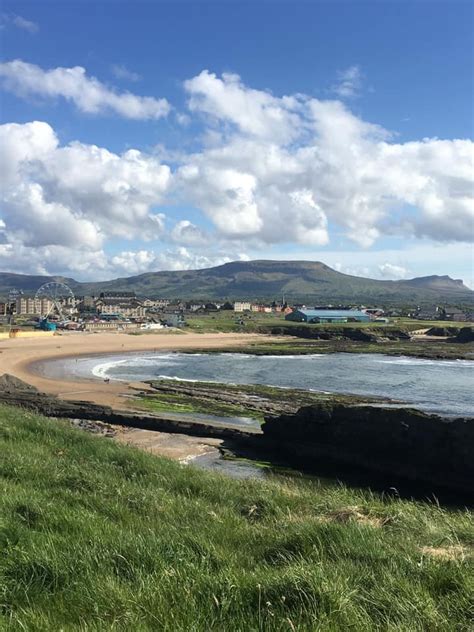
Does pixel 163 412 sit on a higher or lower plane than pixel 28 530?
lower

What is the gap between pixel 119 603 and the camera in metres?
4.20

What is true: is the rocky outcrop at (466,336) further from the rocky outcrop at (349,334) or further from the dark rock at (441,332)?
the rocky outcrop at (349,334)

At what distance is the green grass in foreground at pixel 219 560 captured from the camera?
4062mm

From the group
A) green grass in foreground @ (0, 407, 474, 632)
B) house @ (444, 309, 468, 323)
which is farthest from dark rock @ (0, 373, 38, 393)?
house @ (444, 309, 468, 323)

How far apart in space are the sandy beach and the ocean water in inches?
154

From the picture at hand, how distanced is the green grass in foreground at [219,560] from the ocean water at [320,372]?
30641 millimetres

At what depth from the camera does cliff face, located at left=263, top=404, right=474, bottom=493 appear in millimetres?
20875

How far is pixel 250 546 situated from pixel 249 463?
17.7m

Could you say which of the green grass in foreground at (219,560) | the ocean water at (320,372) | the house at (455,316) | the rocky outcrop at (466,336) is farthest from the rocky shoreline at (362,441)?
the house at (455,316)

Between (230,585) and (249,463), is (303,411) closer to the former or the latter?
(249,463)

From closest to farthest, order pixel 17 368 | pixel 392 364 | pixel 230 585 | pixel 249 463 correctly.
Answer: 1. pixel 230 585
2. pixel 249 463
3. pixel 17 368
4. pixel 392 364

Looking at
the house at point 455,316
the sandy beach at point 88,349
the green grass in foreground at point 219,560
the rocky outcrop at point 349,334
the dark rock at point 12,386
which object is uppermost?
the house at point 455,316

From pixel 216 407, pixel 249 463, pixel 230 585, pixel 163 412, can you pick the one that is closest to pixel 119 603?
pixel 230 585

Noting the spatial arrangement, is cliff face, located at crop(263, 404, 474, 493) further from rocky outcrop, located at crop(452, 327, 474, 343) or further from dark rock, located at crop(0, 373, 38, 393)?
rocky outcrop, located at crop(452, 327, 474, 343)
